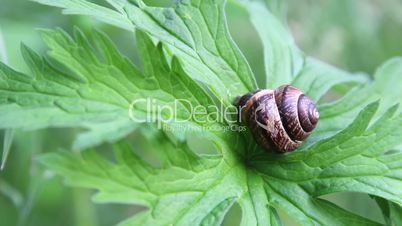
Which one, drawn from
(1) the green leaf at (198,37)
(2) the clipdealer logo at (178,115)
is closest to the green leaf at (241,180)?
(2) the clipdealer logo at (178,115)

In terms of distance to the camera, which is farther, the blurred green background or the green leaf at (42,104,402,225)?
the blurred green background

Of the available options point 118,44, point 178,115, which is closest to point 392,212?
point 178,115

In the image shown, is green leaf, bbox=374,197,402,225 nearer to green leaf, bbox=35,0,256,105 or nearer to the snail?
the snail

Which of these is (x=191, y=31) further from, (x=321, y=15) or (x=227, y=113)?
(x=321, y=15)

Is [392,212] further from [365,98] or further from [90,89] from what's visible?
[90,89]

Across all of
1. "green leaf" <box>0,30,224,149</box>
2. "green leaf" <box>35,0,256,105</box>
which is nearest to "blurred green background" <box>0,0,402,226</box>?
"green leaf" <box>0,30,224,149</box>
